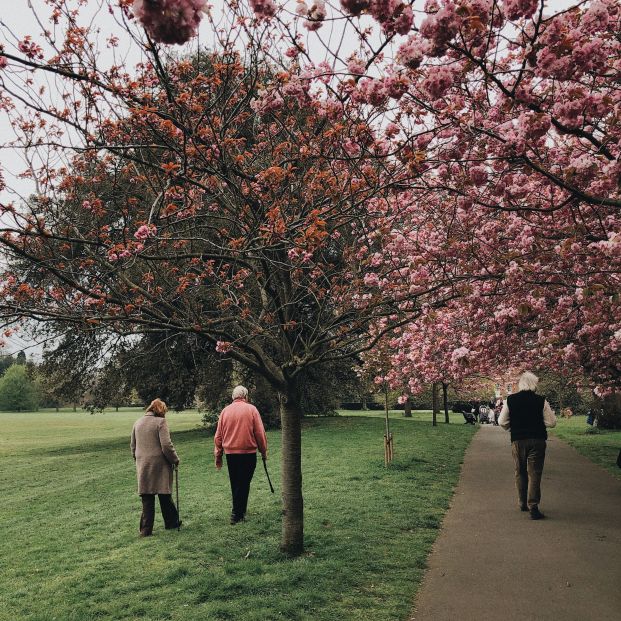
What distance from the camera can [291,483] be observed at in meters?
6.68

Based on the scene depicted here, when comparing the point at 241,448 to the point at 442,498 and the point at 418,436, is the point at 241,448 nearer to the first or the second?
the point at 442,498

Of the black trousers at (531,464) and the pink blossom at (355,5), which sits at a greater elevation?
the pink blossom at (355,5)

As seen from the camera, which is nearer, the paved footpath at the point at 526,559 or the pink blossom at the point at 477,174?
the paved footpath at the point at 526,559

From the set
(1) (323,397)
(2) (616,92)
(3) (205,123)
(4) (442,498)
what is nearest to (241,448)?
(4) (442,498)

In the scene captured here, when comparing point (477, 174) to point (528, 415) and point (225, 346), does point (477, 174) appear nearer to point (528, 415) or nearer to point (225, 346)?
point (225, 346)

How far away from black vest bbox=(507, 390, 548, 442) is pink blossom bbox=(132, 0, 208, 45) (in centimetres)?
696

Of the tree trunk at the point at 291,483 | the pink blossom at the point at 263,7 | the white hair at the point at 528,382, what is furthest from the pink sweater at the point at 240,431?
the pink blossom at the point at 263,7

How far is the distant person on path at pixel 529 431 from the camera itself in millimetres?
7895

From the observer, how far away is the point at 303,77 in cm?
494

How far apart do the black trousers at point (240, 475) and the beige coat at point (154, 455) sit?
30.8 inches

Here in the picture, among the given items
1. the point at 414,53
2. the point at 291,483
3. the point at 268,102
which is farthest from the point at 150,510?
the point at 414,53

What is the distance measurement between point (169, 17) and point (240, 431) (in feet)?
20.7

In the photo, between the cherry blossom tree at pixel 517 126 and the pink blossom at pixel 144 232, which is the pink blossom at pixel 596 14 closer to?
the cherry blossom tree at pixel 517 126

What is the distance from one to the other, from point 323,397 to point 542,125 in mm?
21589
